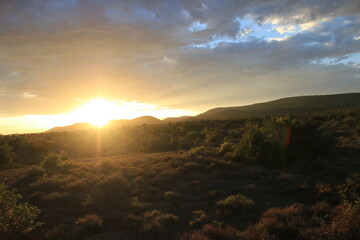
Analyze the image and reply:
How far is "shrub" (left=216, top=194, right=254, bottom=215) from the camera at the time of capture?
9070 mm

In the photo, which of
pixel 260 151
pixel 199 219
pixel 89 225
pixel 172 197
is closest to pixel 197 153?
pixel 260 151

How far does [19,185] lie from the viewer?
1335 centimetres

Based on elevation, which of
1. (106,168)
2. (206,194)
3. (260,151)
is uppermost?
(106,168)

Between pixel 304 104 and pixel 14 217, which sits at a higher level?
pixel 304 104

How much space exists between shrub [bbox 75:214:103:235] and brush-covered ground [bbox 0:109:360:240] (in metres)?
0.03

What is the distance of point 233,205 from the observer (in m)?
9.28

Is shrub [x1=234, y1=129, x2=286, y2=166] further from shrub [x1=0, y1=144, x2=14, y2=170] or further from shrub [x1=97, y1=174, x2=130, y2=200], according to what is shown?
shrub [x1=0, y1=144, x2=14, y2=170]

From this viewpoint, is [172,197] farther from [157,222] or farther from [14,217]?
[14,217]

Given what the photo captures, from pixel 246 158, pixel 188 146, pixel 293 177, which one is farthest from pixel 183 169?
pixel 188 146

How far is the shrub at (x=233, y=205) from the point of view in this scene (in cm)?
907

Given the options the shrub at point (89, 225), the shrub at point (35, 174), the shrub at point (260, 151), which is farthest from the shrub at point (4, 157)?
the shrub at point (260, 151)

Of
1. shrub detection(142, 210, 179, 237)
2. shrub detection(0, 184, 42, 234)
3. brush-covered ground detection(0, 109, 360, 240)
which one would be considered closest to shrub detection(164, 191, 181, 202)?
brush-covered ground detection(0, 109, 360, 240)

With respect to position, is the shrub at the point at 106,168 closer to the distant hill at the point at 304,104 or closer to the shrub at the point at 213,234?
the shrub at the point at 213,234

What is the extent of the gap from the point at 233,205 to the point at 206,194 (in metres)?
2.05
